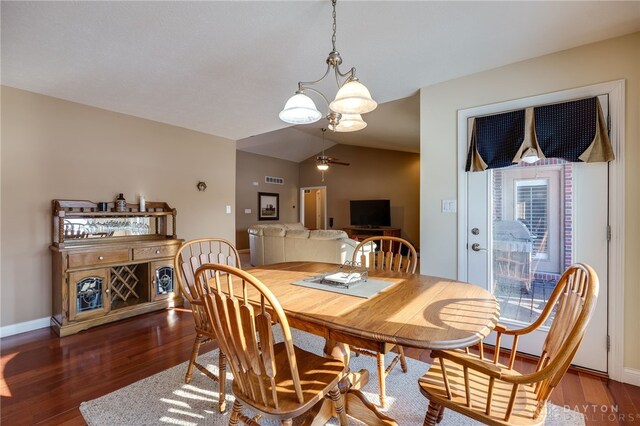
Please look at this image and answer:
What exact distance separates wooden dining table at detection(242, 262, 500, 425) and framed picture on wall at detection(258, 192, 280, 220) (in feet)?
22.5

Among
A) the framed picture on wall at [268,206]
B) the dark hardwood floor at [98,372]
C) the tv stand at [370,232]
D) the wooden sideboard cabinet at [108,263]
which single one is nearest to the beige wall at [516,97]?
the dark hardwood floor at [98,372]

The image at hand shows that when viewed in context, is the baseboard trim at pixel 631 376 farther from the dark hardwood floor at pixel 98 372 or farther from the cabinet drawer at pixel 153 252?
the cabinet drawer at pixel 153 252

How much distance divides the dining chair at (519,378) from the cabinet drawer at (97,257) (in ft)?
10.4

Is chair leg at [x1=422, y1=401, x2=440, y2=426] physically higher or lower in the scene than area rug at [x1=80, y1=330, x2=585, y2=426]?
higher

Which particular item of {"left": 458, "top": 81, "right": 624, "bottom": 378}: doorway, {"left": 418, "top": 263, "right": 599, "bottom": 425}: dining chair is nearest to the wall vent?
{"left": 458, "top": 81, "right": 624, "bottom": 378}: doorway

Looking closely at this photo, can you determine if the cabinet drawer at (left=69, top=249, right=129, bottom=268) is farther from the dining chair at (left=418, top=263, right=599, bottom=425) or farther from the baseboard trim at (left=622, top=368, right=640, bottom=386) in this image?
the baseboard trim at (left=622, top=368, right=640, bottom=386)

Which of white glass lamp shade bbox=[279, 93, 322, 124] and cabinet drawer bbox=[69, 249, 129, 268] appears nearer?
white glass lamp shade bbox=[279, 93, 322, 124]

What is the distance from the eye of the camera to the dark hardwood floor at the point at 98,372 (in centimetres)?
174

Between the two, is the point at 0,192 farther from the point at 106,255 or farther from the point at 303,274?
the point at 303,274

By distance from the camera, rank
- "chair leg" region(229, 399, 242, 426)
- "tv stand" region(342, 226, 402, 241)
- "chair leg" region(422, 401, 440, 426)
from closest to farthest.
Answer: "chair leg" region(422, 401, 440, 426), "chair leg" region(229, 399, 242, 426), "tv stand" region(342, 226, 402, 241)

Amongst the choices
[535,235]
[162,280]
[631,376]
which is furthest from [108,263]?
[631,376]

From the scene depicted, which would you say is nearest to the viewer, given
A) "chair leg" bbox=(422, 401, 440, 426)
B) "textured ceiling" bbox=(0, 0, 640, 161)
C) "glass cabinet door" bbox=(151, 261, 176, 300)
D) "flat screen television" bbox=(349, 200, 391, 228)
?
"chair leg" bbox=(422, 401, 440, 426)

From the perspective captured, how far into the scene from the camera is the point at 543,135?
7.34ft

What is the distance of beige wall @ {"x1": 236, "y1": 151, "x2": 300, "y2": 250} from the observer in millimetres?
7992
